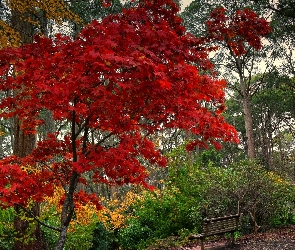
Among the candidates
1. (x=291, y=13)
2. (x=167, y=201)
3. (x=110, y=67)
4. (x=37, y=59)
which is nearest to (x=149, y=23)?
(x=110, y=67)

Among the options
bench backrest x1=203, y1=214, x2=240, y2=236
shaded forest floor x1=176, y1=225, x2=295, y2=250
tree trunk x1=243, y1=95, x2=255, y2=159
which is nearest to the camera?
shaded forest floor x1=176, y1=225, x2=295, y2=250

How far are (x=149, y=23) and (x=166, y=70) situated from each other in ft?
2.43

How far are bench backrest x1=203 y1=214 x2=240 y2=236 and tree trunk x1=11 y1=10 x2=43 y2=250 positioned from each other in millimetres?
3579

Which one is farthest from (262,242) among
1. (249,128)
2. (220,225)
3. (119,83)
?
(249,128)

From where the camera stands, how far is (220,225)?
767 cm

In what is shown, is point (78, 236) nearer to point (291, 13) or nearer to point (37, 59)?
point (37, 59)

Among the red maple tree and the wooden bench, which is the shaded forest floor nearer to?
the wooden bench

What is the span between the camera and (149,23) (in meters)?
4.34

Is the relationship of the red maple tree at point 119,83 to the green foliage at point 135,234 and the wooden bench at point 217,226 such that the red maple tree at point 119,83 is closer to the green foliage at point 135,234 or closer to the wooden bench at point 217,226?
the wooden bench at point 217,226

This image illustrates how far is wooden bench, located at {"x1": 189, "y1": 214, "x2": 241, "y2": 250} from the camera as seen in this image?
739 centimetres

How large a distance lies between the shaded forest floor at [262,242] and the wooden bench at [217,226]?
14.3 inches

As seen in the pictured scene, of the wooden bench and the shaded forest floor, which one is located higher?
the wooden bench

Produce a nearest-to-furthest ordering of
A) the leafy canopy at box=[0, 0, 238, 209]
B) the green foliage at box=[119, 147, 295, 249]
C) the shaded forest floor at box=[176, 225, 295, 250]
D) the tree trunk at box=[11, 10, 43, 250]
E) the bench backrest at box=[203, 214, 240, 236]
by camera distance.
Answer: the leafy canopy at box=[0, 0, 238, 209], the tree trunk at box=[11, 10, 43, 250], the shaded forest floor at box=[176, 225, 295, 250], the bench backrest at box=[203, 214, 240, 236], the green foliage at box=[119, 147, 295, 249]

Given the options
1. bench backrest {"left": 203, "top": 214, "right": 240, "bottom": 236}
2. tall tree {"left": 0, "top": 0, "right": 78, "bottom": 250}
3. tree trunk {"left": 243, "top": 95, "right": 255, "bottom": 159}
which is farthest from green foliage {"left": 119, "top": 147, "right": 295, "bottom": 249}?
tree trunk {"left": 243, "top": 95, "right": 255, "bottom": 159}
